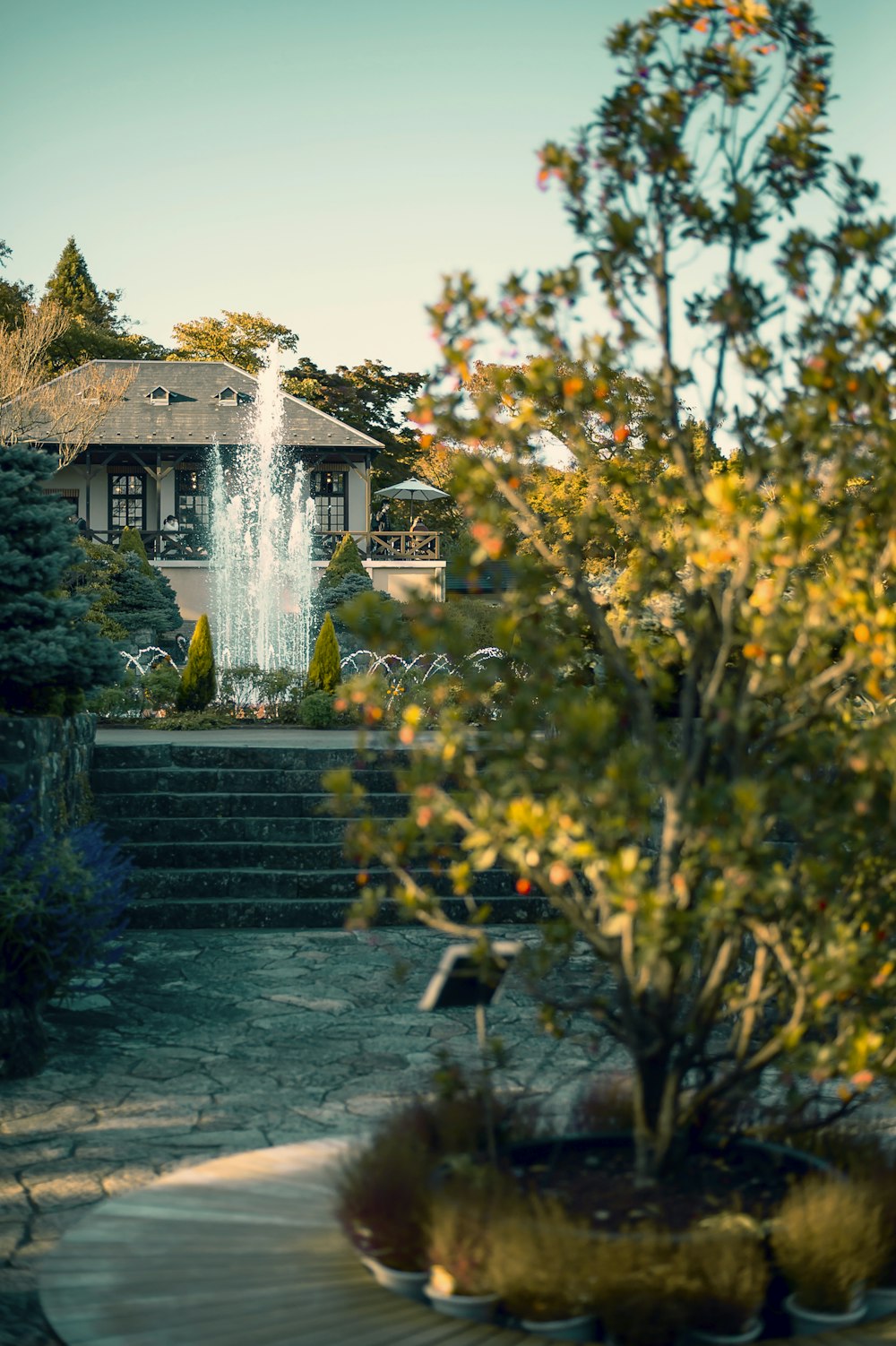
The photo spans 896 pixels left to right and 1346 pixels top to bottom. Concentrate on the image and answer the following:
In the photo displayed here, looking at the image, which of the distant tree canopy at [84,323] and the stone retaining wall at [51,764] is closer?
the stone retaining wall at [51,764]

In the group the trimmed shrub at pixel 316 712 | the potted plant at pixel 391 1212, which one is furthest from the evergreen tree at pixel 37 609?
the trimmed shrub at pixel 316 712

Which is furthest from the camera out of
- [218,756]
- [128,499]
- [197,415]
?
[128,499]

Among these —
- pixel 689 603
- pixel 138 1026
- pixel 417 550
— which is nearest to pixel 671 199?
pixel 689 603

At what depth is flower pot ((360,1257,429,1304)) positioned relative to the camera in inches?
117

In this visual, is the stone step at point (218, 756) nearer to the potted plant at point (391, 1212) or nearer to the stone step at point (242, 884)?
the stone step at point (242, 884)

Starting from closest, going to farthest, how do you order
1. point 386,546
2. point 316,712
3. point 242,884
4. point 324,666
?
1. point 242,884
2. point 316,712
3. point 324,666
4. point 386,546

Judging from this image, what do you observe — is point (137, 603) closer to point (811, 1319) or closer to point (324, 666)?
point (324, 666)

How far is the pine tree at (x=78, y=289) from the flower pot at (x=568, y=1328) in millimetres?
44393

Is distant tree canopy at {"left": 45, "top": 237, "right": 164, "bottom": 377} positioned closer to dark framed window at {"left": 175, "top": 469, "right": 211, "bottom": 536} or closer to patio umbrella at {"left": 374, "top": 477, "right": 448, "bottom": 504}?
dark framed window at {"left": 175, "top": 469, "right": 211, "bottom": 536}

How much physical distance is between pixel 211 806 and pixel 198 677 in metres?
6.07

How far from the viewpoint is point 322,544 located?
3319 centimetres

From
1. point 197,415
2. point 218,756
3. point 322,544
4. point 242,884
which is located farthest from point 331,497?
point 242,884

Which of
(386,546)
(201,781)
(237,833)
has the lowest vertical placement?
(237,833)

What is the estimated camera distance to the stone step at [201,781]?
33.4ft
